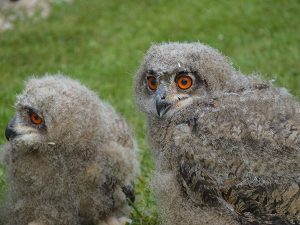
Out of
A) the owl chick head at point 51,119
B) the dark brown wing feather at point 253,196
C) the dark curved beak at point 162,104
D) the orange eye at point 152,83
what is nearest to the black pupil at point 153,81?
the orange eye at point 152,83

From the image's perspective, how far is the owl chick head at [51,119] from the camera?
542 centimetres

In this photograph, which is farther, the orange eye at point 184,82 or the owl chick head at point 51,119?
the owl chick head at point 51,119

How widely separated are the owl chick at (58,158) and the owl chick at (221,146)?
2.51 ft

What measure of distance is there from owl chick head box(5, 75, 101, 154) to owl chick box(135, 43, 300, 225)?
79 centimetres

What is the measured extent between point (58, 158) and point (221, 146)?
1.75 meters

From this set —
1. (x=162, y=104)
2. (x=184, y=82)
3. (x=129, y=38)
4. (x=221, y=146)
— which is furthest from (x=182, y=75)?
(x=129, y=38)

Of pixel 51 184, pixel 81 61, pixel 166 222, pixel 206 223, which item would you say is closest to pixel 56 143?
pixel 51 184

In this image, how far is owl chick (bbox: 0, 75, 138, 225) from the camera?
546 cm

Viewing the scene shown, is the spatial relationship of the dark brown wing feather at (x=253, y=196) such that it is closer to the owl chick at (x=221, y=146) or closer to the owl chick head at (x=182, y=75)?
the owl chick at (x=221, y=146)

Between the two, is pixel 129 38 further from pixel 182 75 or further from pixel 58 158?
pixel 182 75

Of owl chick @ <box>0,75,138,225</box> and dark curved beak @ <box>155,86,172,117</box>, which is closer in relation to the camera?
dark curved beak @ <box>155,86,172,117</box>

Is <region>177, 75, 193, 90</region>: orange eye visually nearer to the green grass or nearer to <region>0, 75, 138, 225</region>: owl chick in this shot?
<region>0, 75, 138, 225</region>: owl chick

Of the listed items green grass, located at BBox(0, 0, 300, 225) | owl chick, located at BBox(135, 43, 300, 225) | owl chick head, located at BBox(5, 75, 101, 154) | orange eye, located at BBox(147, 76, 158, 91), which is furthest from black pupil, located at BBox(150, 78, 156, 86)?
green grass, located at BBox(0, 0, 300, 225)

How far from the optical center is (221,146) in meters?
4.41
